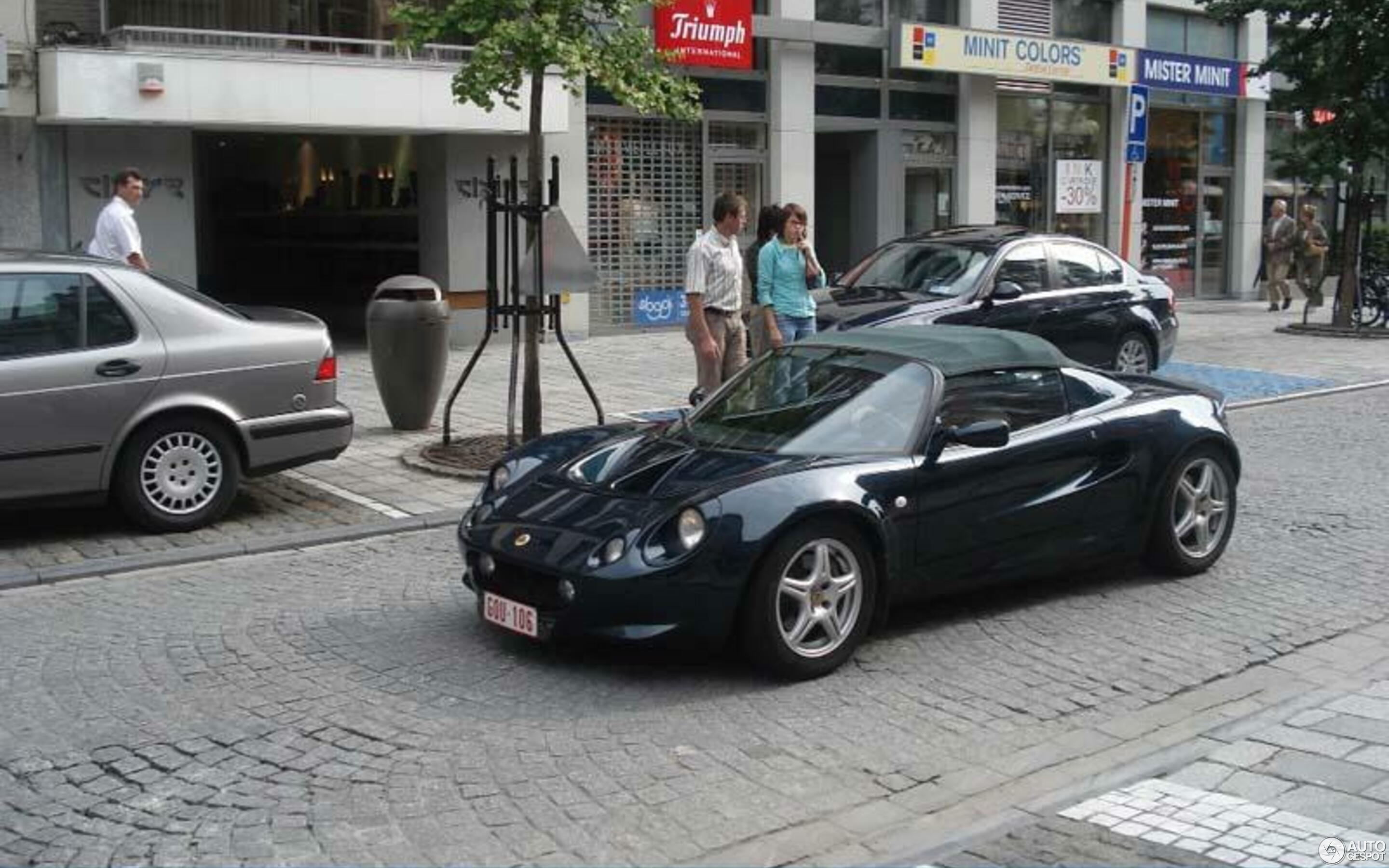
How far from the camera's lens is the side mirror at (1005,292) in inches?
541

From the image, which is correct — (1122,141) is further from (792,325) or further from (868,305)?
(792,325)

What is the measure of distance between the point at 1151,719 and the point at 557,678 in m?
2.32

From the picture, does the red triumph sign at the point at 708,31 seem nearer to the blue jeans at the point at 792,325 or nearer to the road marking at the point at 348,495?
the blue jeans at the point at 792,325

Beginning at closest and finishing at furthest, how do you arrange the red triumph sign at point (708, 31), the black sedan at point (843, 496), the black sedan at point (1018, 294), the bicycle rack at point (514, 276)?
1. the black sedan at point (843, 496)
2. the bicycle rack at point (514, 276)
3. the black sedan at point (1018, 294)
4. the red triumph sign at point (708, 31)

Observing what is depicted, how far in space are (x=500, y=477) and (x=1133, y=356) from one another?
31.5 feet

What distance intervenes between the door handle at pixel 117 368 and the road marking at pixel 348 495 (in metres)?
1.78

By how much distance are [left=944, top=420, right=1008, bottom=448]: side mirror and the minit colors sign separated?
16.4 m

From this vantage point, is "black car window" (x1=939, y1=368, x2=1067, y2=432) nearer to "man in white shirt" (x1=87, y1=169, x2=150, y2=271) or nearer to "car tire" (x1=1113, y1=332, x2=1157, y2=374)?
"car tire" (x1=1113, y1=332, x2=1157, y2=374)

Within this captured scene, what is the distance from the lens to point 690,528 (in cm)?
595

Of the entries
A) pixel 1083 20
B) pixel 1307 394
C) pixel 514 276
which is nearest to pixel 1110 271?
pixel 1307 394

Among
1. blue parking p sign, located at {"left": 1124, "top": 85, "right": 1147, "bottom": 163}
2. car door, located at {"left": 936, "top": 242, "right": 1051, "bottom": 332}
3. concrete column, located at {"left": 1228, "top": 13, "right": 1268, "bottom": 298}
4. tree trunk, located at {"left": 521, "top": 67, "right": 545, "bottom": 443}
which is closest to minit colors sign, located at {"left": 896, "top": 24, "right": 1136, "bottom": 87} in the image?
concrete column, located at {"left": 1228, "top": 13, "right": 1268, "bottom": 298}

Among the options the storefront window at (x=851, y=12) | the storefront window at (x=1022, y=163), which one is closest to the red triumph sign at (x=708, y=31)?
the storefront window at (x=851, y=12)

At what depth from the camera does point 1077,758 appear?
18.0 ft

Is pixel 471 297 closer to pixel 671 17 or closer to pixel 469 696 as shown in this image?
pixel 671 17
